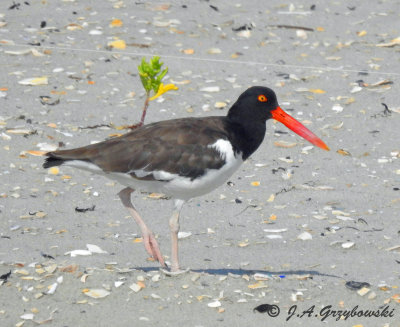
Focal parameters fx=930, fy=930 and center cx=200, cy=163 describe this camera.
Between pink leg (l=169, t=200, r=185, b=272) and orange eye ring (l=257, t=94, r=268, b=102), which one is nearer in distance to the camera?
pink leg (l=169, t=200, r=185, b=272)

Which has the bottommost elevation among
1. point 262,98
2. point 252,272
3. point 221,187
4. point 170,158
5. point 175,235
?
point 221,187

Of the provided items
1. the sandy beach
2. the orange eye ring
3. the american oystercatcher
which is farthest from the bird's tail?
the orange eye ring

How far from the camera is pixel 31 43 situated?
9836 mm

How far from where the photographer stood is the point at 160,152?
6.04 m

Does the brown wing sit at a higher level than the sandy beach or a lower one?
higher

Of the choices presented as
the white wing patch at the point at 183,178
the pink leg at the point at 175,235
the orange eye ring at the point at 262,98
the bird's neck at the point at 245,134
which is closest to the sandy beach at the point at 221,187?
the pink leg at the point at 175,235

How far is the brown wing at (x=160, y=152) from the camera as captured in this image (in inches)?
236

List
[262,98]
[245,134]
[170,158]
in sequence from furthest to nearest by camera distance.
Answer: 1. [262,98]
2. [245,134]
3. [170,158]

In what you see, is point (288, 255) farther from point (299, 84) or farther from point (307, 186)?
point (299, 84)

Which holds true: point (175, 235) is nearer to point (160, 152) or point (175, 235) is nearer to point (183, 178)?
point (183, 178)

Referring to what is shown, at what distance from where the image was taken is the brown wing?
236 inches

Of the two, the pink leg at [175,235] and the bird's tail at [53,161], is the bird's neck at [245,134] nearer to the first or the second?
the pink leg at [175,235]

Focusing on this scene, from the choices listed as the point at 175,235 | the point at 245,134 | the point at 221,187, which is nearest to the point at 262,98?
the point at 245,134

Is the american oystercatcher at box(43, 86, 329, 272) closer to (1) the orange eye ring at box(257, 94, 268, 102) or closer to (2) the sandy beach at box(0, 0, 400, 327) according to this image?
(1) the orange eye ring at box(257, 94, 268, 102)
